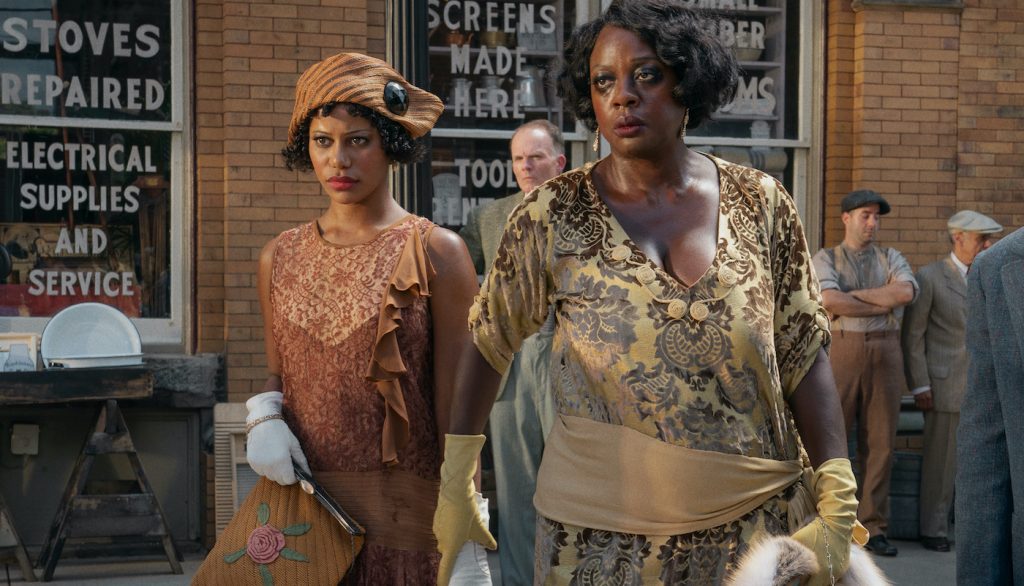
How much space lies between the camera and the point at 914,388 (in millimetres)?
8766

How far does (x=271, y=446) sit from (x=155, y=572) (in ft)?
14.3

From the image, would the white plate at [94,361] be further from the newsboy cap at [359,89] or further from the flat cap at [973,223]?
the flat cap at [973,223]

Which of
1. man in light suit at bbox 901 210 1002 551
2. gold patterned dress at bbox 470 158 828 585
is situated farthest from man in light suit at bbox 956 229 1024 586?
man in light suit at bbox 901 210 1002 551

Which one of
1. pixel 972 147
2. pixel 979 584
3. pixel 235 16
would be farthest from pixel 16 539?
pixel 972 147

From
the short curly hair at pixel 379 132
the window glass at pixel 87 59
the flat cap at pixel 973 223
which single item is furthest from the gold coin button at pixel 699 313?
the flat cap at pixel 973 223

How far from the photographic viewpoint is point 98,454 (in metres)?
7.36

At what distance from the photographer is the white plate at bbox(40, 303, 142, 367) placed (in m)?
7.29

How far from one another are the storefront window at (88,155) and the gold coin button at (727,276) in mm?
5758

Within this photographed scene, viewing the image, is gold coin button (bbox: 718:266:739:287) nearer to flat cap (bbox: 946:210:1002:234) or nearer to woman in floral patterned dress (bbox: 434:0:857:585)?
woman in floral patterned dress (bbox: 434:0:857:585)

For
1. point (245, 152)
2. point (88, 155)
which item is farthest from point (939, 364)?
point (88, 155)

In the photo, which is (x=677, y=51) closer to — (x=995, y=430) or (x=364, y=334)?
(x=995, y=430)

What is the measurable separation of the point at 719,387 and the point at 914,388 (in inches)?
252

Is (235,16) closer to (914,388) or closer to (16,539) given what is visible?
(16,539)

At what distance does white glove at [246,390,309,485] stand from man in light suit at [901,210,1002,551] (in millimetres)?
5991
